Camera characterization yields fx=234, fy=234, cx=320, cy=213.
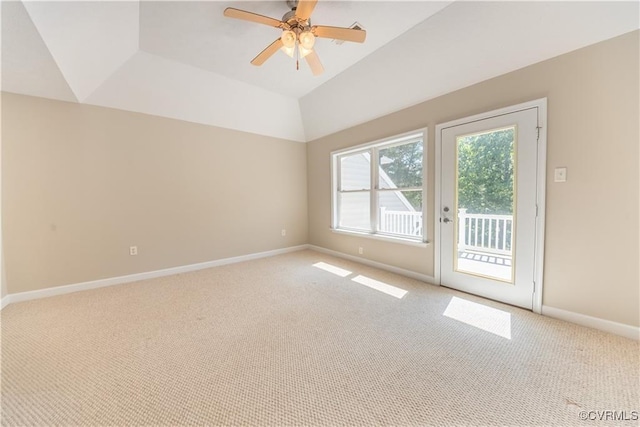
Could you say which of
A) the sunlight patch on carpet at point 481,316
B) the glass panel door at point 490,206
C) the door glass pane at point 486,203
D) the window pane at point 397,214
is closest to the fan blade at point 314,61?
the glass panel door at point 490,206

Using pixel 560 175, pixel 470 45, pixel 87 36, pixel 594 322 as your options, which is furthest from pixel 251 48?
pixel 594 322

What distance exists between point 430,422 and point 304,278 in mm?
2252

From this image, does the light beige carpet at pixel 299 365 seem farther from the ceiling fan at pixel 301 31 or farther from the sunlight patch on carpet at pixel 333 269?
the ceiling fan at pixel 301 31

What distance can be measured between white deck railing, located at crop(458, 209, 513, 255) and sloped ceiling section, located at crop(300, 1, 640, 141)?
1464 mm

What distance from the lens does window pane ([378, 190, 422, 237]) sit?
11.9 ft

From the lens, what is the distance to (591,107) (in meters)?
1.90

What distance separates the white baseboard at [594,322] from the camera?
5.96 ft

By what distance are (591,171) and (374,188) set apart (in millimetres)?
2327

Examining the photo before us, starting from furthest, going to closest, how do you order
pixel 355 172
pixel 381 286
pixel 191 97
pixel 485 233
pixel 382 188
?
pixel 355 172, pixel 382 188, pixel 191 97, pixel 381 286, pixel 485 233

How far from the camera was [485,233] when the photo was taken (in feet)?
8.63

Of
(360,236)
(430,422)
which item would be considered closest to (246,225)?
(360,236)

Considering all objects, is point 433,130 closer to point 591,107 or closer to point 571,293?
point 591,107

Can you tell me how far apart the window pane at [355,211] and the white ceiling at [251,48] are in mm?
1392

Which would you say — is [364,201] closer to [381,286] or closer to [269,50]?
[381,286]
